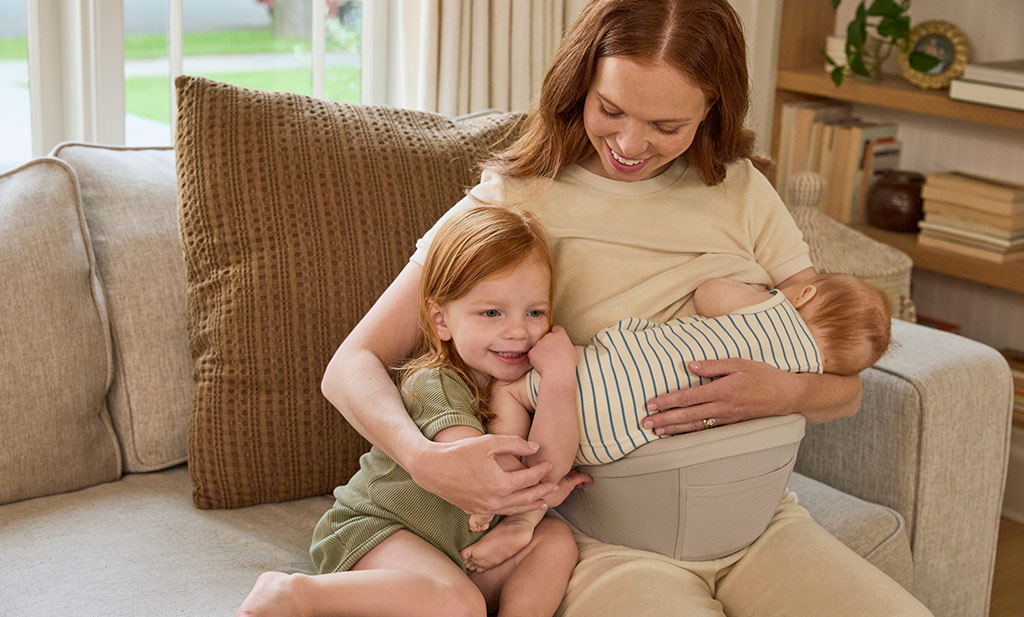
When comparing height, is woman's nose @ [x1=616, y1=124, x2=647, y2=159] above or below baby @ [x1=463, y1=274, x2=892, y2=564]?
above

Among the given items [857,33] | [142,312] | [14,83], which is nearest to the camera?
[142,312]

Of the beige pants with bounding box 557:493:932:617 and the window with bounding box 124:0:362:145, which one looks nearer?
the beige pants with bounding box 557:493:932:617

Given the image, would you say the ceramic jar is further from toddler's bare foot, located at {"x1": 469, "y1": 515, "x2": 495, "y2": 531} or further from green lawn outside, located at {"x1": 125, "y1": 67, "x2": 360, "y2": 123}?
toddler's bare foot, located at {"x1": 469, "y1": 515, "x2": 495, "y2": 531}

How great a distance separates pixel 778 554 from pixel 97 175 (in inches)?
47.1

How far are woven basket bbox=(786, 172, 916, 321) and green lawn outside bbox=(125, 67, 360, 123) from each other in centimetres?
111

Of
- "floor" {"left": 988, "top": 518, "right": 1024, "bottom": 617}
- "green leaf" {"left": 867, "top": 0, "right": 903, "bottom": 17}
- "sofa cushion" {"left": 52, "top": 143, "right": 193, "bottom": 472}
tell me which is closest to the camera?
"sofa cushion" {"left": 52, "top": 143, "right": 193, "bottom": 472}

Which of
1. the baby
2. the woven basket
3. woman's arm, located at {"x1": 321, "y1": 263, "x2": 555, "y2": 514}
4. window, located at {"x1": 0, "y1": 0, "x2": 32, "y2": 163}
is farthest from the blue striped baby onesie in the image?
window, located at {"x1": 0, "y1": 0, "x2": 32, "y2": 163}

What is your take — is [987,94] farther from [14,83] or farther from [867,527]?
[14,83]

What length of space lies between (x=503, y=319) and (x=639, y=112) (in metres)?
0.31

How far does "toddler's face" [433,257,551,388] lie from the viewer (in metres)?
1.29

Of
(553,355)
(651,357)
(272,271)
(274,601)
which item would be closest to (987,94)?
(651,357)

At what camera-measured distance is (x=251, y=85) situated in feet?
8.11

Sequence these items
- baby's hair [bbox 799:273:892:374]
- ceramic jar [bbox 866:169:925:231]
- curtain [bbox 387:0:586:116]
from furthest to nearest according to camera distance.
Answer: ceramic jar [bbox 866:169:925:231], curtain [bbox 387:0:586:116], baby's hair [bbox 799:273:892:374]

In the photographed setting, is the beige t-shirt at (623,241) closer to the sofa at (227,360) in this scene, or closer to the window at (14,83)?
the sofa at (227,360)
